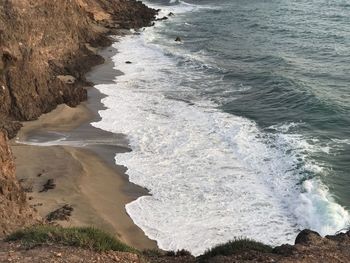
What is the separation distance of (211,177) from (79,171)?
5.51 meters

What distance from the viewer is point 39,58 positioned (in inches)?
1157

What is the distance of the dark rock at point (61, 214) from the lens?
16.7 meters

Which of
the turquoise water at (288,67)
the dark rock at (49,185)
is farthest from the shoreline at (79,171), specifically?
the turquoise water at (288,67)

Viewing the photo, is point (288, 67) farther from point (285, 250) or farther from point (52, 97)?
point (285, 250)

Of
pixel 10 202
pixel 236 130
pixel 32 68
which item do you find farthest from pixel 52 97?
pixel 10 202

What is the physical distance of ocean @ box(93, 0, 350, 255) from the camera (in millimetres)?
17484

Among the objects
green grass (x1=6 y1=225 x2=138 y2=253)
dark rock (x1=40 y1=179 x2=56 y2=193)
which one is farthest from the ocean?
green grass (x1=6 y1=225 x2=138 y2=253)

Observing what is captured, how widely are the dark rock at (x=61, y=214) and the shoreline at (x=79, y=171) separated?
0.22m

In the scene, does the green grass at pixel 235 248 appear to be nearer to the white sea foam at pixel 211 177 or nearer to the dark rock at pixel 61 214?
the white sea foam at pixel 211 177

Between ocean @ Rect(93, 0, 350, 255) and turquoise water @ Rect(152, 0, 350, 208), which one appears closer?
ocean @ Rect(93, 0, 350, 255)

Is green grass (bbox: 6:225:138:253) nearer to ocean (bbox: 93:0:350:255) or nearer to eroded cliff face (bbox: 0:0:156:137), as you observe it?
ocean (bbox: 93:0:350:255)

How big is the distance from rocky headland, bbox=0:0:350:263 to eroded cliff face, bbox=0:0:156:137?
2.0 inches

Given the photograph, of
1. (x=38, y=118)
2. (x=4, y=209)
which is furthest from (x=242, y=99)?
(x=4, y=209)

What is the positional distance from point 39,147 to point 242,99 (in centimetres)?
1367
